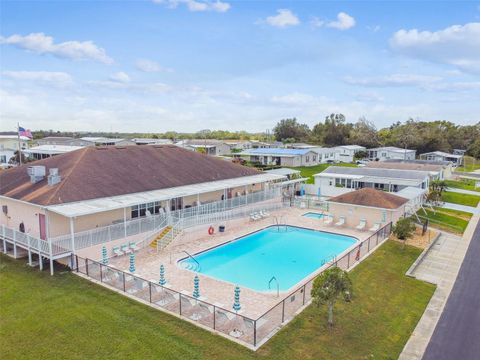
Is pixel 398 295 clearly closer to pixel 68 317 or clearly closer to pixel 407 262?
pixel 407 262

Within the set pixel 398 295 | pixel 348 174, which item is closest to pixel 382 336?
pixel 398 295

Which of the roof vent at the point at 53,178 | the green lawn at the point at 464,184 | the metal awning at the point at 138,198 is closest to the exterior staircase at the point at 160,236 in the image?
the metal awning at the point at 138,198

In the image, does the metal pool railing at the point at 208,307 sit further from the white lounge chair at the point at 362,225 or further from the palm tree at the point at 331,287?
the white lounge chair at the point at 362,225

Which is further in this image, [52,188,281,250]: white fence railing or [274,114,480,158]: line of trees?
[274,114,480,158]: line of trees

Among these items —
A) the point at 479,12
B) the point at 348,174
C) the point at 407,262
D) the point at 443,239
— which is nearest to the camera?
the point at 407,262

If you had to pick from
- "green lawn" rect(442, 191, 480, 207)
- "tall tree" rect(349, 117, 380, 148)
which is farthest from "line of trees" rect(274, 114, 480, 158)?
"green lawn" rect(442, 191, 480, 207)

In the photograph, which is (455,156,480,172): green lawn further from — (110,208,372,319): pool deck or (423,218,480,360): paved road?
(423,218,480,360): paved road

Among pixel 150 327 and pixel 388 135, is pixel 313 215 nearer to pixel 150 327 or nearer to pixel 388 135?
pixel 150 327
